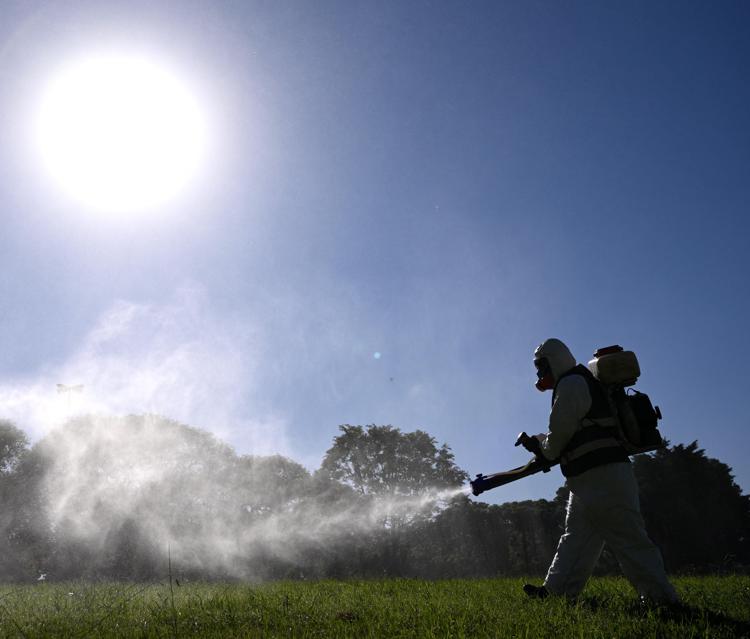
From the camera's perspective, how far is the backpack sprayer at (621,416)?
6.25 m

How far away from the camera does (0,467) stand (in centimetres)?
3778

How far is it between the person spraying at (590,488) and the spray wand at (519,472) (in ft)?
0.06

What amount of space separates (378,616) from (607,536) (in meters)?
2.69

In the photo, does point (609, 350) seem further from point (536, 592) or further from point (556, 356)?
point (536, 592)

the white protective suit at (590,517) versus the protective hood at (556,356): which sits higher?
the protective hood at (556,356)

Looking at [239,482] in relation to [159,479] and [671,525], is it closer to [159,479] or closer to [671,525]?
[159,479]

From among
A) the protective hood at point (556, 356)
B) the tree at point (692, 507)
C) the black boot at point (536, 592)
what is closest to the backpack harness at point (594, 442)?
the protective hood at point (556, 356)

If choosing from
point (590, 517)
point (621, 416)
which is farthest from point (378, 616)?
point (621, 416)

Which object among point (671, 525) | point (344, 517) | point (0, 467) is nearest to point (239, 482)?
point (344, 517)

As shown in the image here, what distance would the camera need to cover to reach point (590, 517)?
6168mm

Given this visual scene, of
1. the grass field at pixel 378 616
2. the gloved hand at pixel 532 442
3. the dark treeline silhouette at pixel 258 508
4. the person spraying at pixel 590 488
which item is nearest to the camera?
the grass field at pixel 378 616

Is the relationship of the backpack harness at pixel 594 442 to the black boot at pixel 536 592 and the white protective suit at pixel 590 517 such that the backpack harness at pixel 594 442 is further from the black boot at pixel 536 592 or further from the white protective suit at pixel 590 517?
the black boot at pixel 536 592

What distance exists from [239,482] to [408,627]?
36.7m

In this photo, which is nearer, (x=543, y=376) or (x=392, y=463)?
(x=543, y=376)
